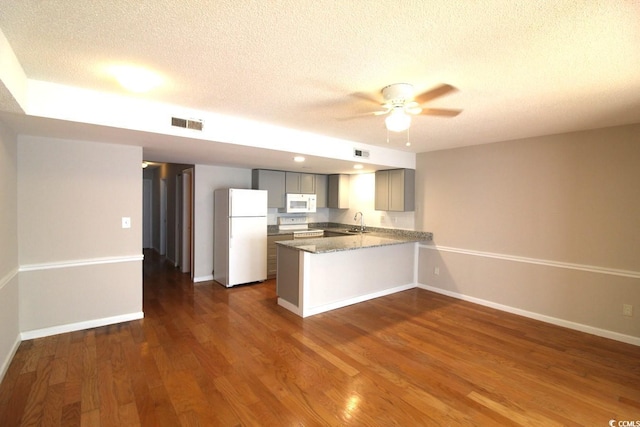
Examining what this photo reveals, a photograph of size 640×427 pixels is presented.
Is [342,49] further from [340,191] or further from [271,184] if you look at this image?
[340,191]

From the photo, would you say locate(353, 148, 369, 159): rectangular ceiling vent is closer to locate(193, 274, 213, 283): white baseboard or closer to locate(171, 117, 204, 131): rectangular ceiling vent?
A: locate(171, 117, 204, 131): rectangular ceiling vent

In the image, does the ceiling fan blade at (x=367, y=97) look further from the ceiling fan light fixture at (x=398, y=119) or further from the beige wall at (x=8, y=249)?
the beige wall at (x=8, y=249)

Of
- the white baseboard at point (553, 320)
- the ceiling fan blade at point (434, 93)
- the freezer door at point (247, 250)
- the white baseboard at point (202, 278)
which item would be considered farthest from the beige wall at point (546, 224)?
the white baseboard at point (202, 278)

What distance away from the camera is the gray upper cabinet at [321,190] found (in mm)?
6777

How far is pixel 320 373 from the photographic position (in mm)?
2650

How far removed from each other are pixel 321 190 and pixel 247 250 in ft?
7.70

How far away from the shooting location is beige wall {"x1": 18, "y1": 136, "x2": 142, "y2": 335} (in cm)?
314

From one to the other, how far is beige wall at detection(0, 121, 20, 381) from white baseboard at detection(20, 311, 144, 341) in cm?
14

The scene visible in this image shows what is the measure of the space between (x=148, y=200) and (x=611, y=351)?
33.2 ft

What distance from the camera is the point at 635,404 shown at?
232cm

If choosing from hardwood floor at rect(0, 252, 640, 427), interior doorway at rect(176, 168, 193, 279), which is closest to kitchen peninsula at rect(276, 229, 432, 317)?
hardwood floor at rect(0, 252, 640, 427)

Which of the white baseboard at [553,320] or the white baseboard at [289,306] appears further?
the white baseboard at [289,306]

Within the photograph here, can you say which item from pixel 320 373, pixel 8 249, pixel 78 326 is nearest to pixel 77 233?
pixel 8 249

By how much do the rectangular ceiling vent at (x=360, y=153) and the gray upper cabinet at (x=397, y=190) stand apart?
3.25ft
